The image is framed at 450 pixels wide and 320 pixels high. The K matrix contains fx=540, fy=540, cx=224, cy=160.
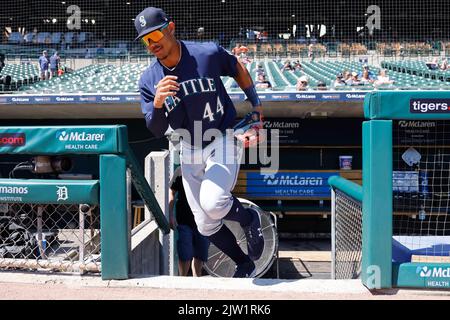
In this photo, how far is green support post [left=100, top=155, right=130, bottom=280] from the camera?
2.59m

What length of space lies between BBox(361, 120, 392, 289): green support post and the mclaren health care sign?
794 centimetres

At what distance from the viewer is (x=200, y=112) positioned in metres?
2.77

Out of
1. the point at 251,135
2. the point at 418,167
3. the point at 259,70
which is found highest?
the point at 259,70

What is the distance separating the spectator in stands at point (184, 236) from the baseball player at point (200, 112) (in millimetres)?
1981

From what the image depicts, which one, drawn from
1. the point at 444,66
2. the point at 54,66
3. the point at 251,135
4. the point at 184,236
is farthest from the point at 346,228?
the point at 54,66

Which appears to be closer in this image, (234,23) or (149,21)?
(149,21)

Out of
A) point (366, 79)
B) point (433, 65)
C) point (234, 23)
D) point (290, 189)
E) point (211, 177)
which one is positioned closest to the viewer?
point (211, 177)

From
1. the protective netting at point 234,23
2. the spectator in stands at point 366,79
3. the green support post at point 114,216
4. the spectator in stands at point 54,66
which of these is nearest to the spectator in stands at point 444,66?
the spectator in stands at point 366,79

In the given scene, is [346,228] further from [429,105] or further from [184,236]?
[184,236]

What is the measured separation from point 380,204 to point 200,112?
39.6 inches

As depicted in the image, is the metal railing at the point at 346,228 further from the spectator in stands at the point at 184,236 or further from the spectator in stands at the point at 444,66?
the spectator in stands at the point at 444,66

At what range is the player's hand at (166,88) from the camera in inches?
99.6

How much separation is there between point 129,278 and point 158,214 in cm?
93
